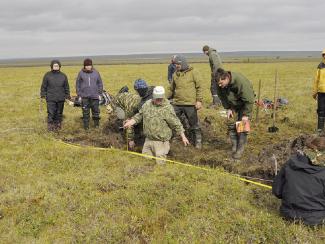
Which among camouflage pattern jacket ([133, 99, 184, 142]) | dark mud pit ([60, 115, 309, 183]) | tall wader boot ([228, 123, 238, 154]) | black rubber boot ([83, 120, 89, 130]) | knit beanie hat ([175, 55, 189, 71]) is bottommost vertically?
dark mud pit ([60, 115, 309, 183])

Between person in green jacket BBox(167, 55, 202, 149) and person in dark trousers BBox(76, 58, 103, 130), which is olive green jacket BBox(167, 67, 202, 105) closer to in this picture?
person in green jacket BBox(167, 55, 202, 149)

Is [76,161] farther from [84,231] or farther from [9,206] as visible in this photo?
[84,231]

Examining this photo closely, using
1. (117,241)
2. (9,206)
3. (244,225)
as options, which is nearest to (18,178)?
(9,206)

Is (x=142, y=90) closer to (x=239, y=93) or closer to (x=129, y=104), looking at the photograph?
(x=129, y=104)

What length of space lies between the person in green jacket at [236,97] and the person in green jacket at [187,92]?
101cm

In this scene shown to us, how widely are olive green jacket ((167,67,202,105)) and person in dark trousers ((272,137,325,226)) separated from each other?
4.29m

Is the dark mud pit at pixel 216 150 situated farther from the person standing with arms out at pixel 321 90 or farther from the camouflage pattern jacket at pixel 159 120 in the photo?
the person standing with arms out at pixel 321 90

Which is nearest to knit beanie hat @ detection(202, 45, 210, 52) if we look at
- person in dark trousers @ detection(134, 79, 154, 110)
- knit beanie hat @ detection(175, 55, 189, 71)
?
knit beanie hat @ detection(175, 55, 189, 71)

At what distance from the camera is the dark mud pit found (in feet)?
25.5

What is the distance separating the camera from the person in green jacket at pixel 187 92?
9203mm

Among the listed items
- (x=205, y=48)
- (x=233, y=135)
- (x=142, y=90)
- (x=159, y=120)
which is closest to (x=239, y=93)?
(x=233, y=135)

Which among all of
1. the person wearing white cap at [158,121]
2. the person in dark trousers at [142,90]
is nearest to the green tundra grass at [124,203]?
the person wearing white cap at [158,121]

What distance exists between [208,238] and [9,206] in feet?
10.9

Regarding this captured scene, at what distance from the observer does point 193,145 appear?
970cm
